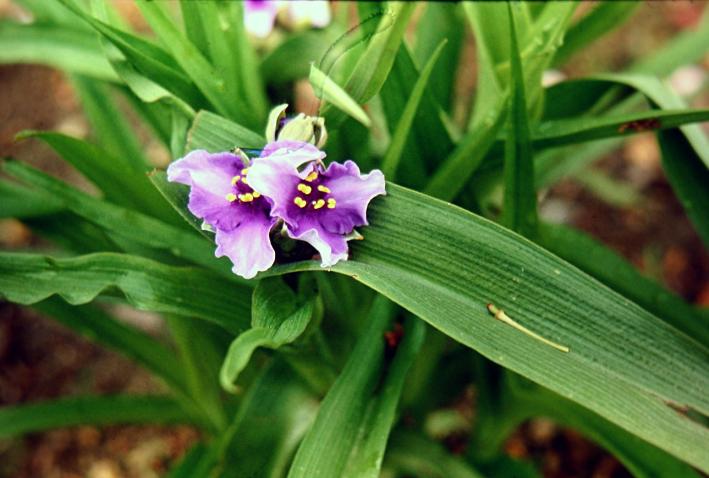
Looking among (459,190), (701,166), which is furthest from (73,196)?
(701,166)

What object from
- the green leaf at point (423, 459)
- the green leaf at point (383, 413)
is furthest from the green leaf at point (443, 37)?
the green leaf at point (423, 459)

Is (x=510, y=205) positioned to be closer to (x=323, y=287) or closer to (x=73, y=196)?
(x=323, y=287)

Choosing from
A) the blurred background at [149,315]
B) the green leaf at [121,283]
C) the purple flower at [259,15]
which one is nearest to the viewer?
the green leaf at [121,283]

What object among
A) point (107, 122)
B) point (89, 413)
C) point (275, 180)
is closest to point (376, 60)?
point (275, 180)

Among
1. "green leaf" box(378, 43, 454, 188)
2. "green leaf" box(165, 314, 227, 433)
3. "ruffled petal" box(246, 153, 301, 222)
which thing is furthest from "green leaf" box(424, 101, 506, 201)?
"green leaf" box(165, 314, 227, 433)

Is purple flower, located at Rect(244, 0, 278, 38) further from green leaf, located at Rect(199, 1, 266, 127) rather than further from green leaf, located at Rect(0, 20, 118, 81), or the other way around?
green leaf, located at Rect(0, 20, 118, 81)

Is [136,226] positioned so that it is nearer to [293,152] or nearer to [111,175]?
[111,175]

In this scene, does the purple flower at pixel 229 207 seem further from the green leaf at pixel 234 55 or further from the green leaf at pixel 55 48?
the green leaf at pixel 55 48
